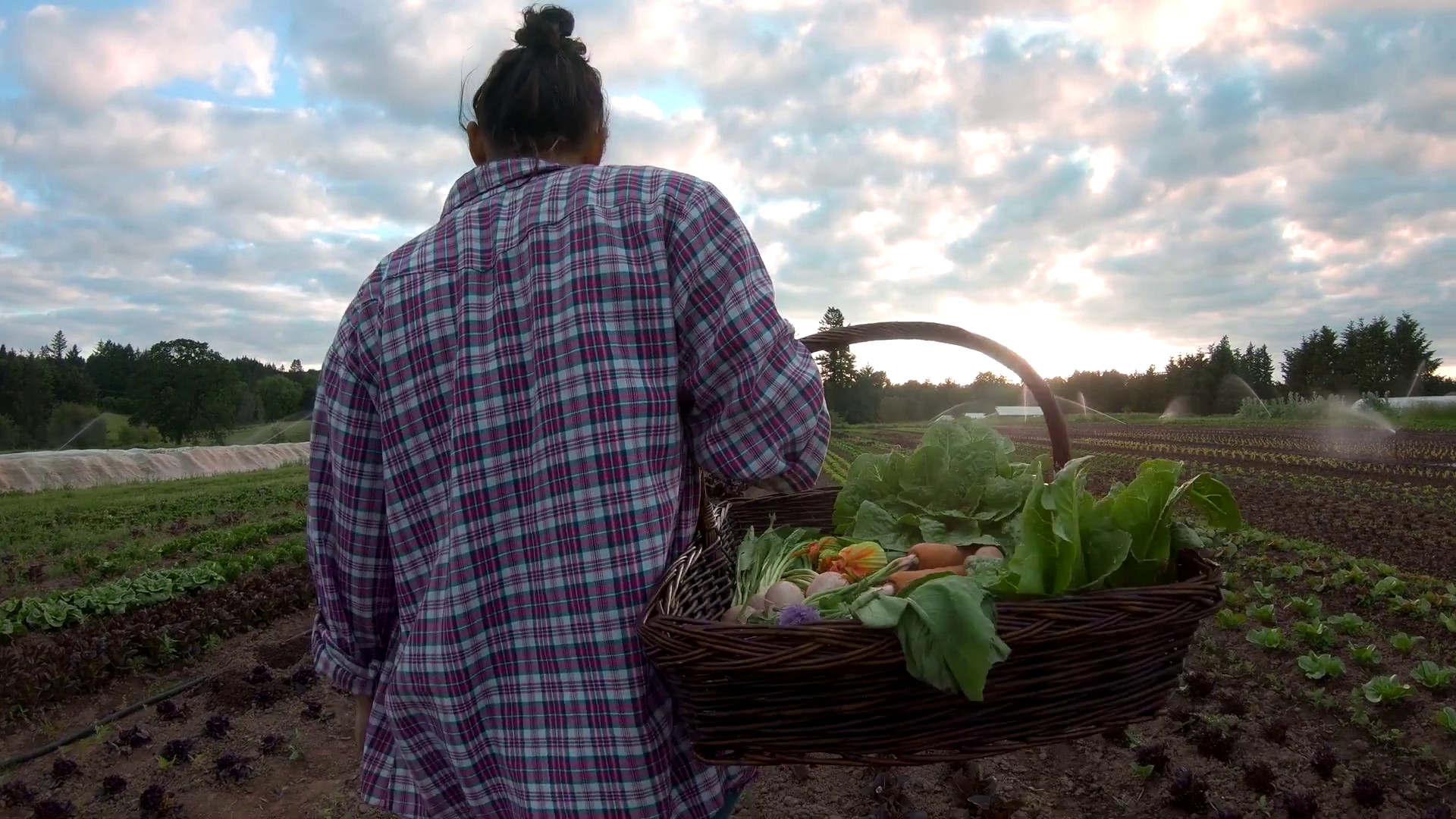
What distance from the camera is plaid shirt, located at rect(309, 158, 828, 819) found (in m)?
1.23

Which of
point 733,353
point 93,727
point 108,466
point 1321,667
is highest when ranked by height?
point 733,353

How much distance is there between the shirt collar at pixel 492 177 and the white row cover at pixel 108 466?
25.1 meters

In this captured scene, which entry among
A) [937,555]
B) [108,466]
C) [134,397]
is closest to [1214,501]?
[937,555]

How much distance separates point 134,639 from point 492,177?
520cm

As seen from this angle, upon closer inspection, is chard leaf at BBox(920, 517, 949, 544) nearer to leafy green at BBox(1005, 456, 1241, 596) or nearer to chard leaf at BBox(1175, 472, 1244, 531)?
leafy green at BBox(1005, 456, 1241, 596)

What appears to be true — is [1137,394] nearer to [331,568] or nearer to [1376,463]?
[1376,463]

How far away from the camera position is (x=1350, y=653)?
14.2ft

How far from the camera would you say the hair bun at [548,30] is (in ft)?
5.03

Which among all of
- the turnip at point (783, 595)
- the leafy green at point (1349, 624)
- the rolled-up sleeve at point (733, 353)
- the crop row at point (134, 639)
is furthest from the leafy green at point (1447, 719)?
the crop row at point (134, 639)

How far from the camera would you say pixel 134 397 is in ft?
137

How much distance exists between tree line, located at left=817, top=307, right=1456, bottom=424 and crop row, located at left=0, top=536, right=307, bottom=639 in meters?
18.9

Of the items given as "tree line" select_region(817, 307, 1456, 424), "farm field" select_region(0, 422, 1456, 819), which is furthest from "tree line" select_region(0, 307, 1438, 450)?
"farm field" select_region(0, 422, 1456, 819)

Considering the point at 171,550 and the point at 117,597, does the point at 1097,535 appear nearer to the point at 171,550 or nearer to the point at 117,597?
the point at 117,597

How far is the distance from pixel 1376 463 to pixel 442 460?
51.5 feet
